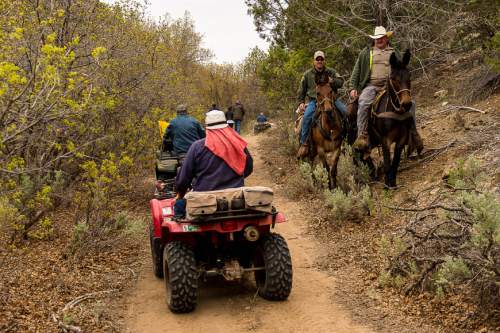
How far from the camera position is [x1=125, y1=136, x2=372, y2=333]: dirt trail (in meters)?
6.53

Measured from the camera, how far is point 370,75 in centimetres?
1176

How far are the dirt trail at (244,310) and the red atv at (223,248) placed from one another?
19cm

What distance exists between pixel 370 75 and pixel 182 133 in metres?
3.91

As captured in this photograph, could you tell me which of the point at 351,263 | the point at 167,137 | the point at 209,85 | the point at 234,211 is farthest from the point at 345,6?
the point at 209,85

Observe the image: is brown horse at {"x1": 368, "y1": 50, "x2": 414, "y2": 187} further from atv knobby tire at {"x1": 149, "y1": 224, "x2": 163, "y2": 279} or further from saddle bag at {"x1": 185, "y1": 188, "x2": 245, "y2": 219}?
atv knobby tire at {"x1": 149, "y1": 224, "x2": 163, "y2": 279}

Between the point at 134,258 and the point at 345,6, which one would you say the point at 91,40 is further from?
the point at 345,6

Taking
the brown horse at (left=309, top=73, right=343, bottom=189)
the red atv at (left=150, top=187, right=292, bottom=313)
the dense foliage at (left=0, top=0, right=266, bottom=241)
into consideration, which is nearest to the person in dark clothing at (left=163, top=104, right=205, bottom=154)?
the dense foliage at (left=0, top=0, right=266, bottom=241)

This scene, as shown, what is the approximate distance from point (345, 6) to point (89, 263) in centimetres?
1051

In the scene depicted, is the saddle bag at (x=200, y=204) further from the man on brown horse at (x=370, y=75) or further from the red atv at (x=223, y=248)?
the man on brown horse at (x=370, y=75)

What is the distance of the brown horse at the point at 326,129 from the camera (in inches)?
439

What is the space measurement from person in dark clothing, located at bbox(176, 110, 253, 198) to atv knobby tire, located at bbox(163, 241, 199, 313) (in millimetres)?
756

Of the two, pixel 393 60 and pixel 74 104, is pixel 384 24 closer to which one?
pixel 393 60

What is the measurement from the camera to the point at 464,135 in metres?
11.7

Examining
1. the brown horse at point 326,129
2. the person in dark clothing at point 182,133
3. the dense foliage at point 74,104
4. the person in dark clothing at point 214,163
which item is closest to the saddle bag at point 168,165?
the person in dark clothing at point 182,133
